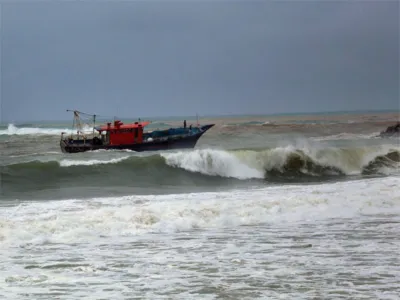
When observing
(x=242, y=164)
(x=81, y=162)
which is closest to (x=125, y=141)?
(x=81, y=162)

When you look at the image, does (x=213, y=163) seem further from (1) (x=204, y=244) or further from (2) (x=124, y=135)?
(1) (x=204, y=244)

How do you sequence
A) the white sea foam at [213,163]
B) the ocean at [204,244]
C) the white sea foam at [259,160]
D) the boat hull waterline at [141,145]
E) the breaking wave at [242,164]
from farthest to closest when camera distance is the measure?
the boat hull waterline at [141,145] → the white sea foam at [259,160] → the white sea foam at [213,163] → the breaking wave at [242,164] → the ocean at [204,244]

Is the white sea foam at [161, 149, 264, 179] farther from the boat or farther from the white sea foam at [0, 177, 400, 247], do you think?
the white sea foam at [0, 177, 400, 247]

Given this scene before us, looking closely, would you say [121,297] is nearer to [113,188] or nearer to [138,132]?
[113,188]

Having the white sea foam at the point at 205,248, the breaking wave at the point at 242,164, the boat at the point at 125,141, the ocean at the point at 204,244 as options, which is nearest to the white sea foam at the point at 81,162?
the breaking wave at the point at 242,164

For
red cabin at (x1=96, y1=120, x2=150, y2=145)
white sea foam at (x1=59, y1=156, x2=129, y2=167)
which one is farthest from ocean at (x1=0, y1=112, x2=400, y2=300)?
red cabin at (x1=96, y1=120, x2=150, y2=145)

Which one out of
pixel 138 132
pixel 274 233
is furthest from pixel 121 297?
pixel 138 132

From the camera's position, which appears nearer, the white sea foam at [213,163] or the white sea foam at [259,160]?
the white sea foam at [213,163]

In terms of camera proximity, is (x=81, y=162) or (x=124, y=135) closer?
(x=81, y=162)

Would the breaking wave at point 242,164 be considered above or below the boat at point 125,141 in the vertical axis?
below

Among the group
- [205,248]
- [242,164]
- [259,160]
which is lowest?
[205,248]

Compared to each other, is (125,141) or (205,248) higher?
(125,141)

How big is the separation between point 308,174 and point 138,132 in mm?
11130

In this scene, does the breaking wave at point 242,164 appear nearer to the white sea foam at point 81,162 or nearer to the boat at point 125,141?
the white sea foam at point 81,162
